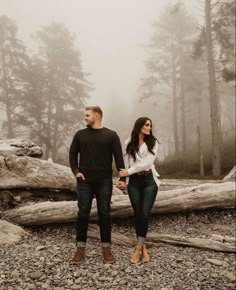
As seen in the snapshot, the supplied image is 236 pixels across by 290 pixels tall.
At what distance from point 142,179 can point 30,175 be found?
347cm

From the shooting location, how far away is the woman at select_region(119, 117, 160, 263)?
5.64 meters

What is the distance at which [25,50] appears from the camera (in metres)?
22.1

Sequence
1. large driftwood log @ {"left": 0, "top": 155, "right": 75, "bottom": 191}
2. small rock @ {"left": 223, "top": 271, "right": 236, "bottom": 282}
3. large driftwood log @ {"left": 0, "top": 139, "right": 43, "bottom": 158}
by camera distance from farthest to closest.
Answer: large driftwood log @ {"left": 0, "top": 139, "right": 43, "bottom": 158} → large driftwood log @ {"left": 0, "top": 155, "right": 75, "bottom": 191} → small rock @ {"left": 223, "top": 271, "right": 236, "bottom": 282}

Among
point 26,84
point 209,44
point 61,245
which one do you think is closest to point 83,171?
point 61,245

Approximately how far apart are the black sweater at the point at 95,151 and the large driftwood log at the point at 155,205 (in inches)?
74.1

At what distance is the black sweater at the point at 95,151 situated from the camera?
5.39 metres

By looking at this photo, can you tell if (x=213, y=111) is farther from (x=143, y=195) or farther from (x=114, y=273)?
(x=114, y=273)

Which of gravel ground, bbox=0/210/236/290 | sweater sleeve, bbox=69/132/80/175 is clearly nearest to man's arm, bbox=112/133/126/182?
sweater sleeve, bbox=69/132/80/175

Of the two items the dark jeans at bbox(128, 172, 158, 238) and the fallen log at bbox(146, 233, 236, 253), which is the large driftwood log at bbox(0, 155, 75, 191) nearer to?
the fallen log at bbox(146, 233, 236, 253)

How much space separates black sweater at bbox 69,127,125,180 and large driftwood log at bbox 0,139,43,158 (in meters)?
3.39

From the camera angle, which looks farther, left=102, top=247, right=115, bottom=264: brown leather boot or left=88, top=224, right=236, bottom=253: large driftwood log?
left=88, top=224, right=236, bottom=253: large driftwood log

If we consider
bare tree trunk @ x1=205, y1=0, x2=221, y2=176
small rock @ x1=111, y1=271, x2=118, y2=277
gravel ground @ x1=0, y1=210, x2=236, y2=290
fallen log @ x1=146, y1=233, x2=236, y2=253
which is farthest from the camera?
bare tree trunk @ x1=205, y1=0, x2=221, y2=176

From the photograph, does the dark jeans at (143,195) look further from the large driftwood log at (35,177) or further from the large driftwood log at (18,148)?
the large driftwood log at (18,148)

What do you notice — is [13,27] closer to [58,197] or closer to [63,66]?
[63,66]
